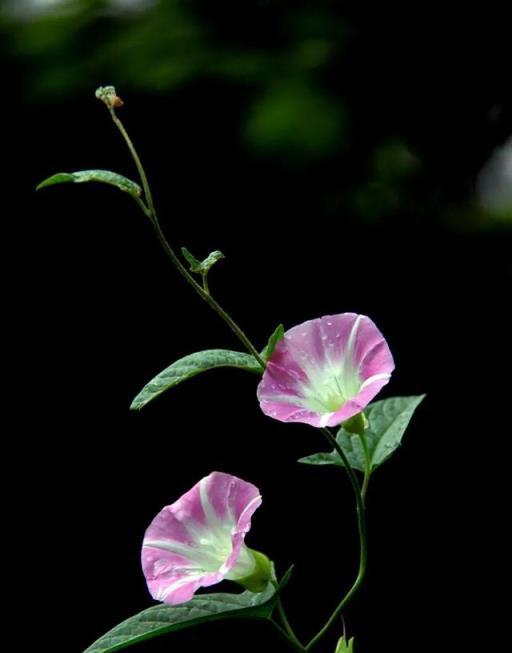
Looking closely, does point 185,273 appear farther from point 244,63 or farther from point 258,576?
point 244,63

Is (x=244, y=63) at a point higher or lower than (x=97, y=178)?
higher

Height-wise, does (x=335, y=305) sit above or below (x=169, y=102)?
below

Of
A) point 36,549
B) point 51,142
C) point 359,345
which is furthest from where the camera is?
point 51,142

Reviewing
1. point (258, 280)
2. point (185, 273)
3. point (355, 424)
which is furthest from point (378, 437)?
point (258, 280)

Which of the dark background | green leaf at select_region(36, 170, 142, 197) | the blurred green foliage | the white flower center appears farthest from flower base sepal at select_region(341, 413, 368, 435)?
the blurred green foliage

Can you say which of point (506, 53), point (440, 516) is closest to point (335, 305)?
point (440, 516)

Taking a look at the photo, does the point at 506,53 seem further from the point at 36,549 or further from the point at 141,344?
the point at 36,549
